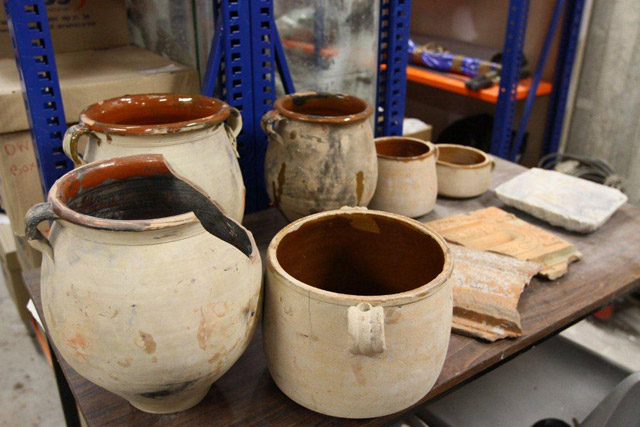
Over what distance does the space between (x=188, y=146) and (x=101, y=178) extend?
7.4 inches

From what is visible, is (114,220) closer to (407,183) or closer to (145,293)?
(145,293)

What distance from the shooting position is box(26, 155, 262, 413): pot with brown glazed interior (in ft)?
2.01

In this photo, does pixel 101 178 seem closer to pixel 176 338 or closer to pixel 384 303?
pixel 176 338

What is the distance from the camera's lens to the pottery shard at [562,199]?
4.01 feet

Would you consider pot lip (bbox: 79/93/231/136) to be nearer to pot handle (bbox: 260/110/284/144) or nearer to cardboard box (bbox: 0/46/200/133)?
pot handle (bbox: 260/110/284/144)

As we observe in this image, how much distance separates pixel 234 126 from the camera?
1.05 m

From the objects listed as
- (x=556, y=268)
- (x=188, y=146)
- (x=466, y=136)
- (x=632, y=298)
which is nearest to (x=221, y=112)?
(x=188, y=146)

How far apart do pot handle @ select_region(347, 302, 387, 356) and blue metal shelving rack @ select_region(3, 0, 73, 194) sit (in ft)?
2.38

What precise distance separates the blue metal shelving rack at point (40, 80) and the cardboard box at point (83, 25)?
51 centimetres

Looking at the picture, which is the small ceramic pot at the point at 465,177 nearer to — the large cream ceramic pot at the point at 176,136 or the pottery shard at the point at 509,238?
the pottery shard at the point at 509,238

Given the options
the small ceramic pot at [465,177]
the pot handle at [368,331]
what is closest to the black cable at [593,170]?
the small ceramic pot at [465,177]

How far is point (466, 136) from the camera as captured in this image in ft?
8.91

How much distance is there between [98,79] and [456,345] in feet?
3.08

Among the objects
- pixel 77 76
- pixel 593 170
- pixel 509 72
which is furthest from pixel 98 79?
pixel 593 170
